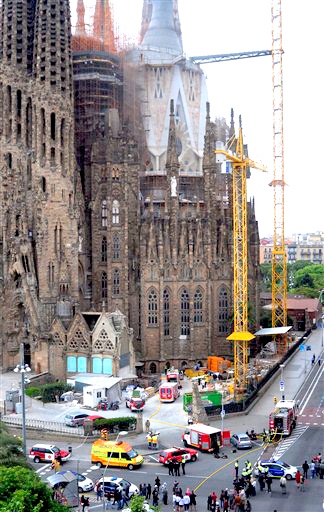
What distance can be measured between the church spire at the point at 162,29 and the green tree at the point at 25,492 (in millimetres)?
95517

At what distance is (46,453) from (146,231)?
4438 centimetres

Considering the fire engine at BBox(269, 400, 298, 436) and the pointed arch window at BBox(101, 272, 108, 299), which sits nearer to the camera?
the fire engine at BBox(269, 400, 298, 436)

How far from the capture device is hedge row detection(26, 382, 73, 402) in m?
73.9

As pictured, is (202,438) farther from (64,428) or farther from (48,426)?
(48,426)

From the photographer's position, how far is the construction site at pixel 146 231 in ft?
281

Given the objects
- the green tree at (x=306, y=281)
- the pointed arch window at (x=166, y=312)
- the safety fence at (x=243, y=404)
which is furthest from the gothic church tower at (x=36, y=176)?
the green tree at (x=306, y=281)

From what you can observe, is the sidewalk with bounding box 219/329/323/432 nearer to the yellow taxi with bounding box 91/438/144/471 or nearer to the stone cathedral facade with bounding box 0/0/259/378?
the stone cathedral facade with bounding box 0/0/259/378

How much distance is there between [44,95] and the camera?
290ft

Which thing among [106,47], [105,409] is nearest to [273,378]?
[105,409]

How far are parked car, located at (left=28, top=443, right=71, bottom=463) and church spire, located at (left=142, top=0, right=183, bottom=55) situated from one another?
80.1 meters

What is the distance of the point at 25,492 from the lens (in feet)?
104

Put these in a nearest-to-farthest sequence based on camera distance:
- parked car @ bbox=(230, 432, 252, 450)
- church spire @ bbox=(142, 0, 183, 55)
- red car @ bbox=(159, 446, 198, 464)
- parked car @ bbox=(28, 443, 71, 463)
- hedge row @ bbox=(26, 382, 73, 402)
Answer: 1. red car @ bbox=(159, 446, 198, 464)
2. parked car @ bbox=(28, 443, 71, 463)
3. parked car @ bbox=(230, 432, 252, 450)
4. hedge row @ bbox=(26, 382, 73, 402)
5. church spire @ bbox=(142, 0, 183, 55)

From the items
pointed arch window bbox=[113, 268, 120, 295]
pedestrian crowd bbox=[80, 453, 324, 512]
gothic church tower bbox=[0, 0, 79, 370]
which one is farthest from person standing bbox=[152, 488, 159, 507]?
pointed arch window bbox=[113, 268, 120, 295]

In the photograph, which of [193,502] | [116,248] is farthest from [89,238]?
[193,502]
